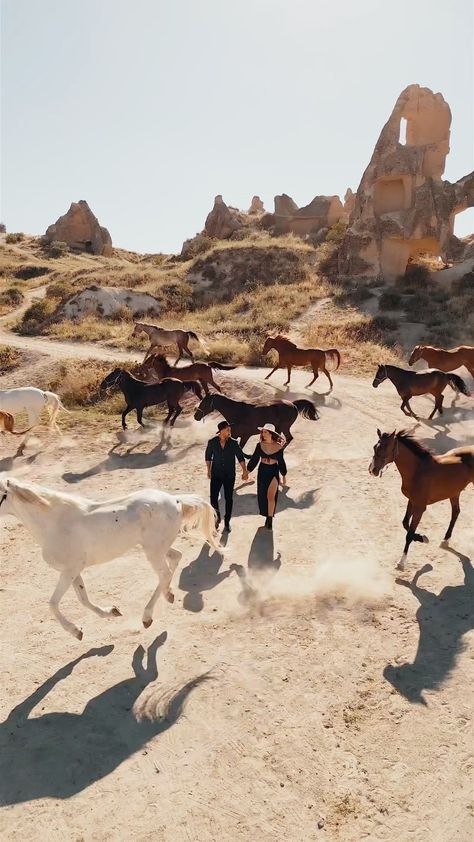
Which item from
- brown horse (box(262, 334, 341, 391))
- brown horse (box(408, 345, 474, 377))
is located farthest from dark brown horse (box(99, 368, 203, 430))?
brown horse (box(408, 345, 474, 377))

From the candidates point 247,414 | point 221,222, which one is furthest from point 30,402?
point 221,222

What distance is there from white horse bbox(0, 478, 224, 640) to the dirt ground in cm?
79

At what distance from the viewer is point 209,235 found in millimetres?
46500

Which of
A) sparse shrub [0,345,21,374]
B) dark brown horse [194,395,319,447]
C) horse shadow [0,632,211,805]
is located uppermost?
dark brown horse [194,395,319,447]

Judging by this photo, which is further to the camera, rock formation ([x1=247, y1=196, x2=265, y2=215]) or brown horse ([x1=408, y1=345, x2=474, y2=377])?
rock formation ([x1=247, y1=196, x2=265, y2=215])

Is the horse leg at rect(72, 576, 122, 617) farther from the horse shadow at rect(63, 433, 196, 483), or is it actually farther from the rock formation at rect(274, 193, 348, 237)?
the rock formation at rect(274, 193, 348, 237)

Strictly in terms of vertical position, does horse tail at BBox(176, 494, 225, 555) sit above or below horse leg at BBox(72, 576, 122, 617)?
above

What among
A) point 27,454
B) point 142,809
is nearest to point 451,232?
point 27,454

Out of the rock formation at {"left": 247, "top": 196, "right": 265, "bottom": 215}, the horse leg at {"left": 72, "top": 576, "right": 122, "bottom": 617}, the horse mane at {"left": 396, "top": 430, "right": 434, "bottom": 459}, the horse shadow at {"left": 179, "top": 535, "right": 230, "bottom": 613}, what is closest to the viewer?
the horse leg at {"left": 72, "top": 576, "right": 122, "bottom": 617}

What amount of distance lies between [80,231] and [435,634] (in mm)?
54224

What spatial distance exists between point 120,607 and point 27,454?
6519 millimetres

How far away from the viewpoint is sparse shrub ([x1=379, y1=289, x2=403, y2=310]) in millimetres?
25953

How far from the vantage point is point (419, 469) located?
7133 millimetres

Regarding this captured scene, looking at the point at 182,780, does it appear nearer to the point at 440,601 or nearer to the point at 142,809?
the point at 142,809
